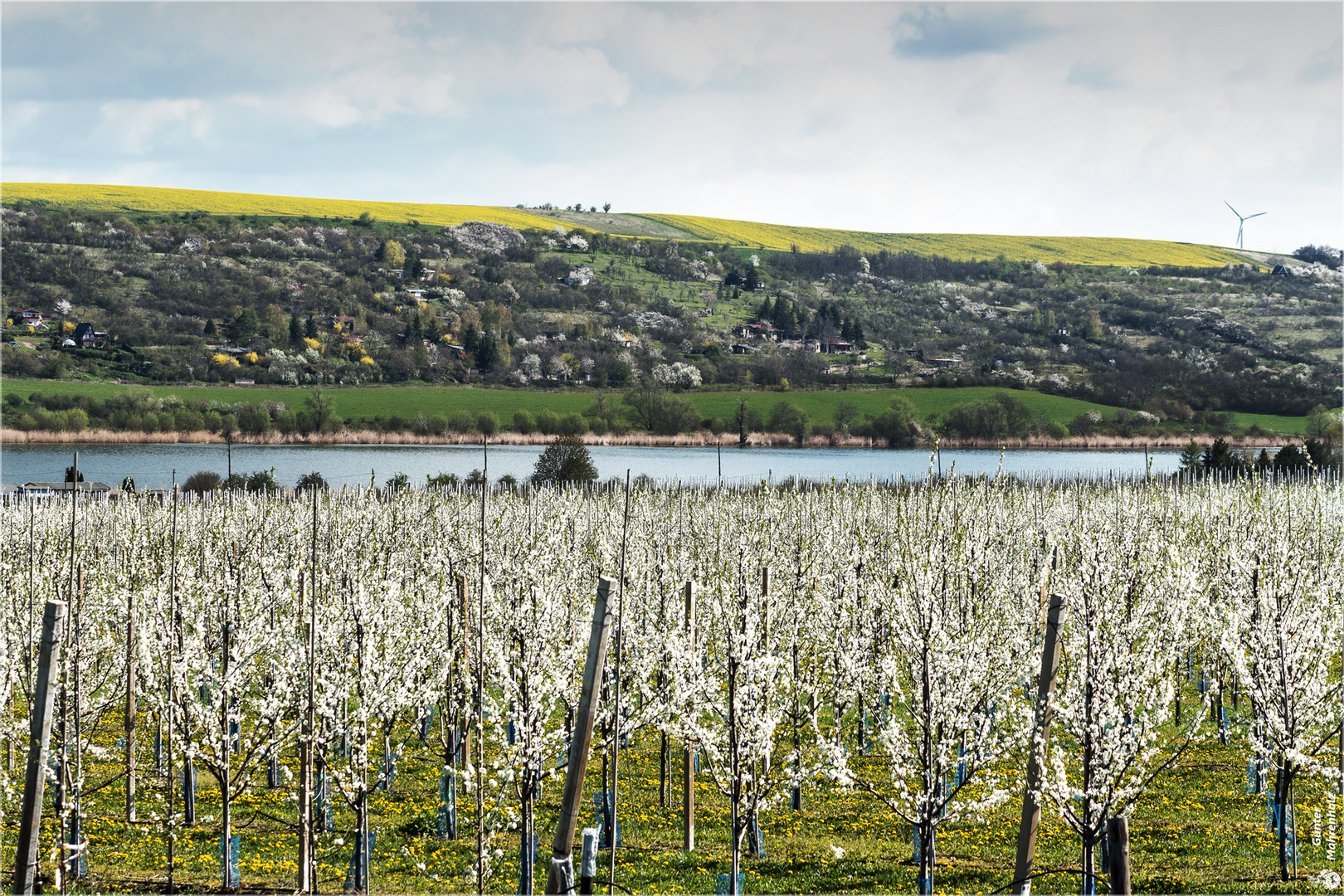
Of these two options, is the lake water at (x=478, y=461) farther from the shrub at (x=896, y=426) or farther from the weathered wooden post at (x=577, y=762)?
the weathered wooden post at (x=577, y=762)

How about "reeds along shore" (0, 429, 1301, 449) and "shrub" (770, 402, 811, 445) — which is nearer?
"reeds along shore" (0, 429, 1301, 449)

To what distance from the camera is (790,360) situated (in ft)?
540

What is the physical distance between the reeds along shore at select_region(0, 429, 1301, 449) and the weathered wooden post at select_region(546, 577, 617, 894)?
358 feet

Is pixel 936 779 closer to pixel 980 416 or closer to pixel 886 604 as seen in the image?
pixel 886 604

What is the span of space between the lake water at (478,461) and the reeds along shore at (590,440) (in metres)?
2.11

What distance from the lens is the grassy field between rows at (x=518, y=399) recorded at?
12625 centimetres

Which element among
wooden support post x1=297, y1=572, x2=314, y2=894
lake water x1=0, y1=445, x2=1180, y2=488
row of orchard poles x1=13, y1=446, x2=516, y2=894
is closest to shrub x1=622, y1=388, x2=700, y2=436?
lake water x1=0, y1=445, x2=1180, y2=488

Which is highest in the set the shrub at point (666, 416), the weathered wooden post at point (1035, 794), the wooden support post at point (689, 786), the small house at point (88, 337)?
the small house at point (88, 337)

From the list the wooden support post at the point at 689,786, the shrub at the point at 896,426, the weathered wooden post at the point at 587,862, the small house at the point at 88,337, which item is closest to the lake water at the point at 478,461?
the shrub at the point at 896,426

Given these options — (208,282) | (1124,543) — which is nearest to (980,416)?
(1124,543)

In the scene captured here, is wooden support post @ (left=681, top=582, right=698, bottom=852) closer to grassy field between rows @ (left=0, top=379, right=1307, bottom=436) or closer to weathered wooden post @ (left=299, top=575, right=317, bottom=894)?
weathered wooden post @ (left=299, top=575, right=317, bottom=894)

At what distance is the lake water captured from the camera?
83188mm

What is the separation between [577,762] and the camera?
20.0 feet

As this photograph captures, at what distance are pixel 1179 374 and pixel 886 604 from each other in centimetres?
15778
